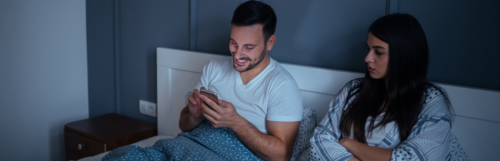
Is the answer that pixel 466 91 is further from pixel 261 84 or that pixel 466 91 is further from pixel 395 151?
pixel 261 84

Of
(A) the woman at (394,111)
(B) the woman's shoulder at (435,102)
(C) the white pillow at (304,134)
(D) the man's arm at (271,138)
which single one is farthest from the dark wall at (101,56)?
(B) the woman's shoulder at (435,102)

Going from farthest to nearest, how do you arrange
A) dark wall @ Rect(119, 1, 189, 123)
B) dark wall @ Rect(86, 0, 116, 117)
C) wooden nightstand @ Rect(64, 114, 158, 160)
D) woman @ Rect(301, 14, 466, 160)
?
dark wall @ Rect(86, 0, 116, 117) → dark wall @ Rect(119, 1, 189, 123) → wooden nightstand @ Rect(64, 114, 158, 160) → woman @ Rect(301, 14, 466, 160)

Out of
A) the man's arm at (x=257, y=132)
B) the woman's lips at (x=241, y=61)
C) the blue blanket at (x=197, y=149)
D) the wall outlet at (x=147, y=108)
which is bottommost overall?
the wall outlet at (x=147, y=108)

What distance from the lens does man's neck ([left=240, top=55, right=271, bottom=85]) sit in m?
1.62

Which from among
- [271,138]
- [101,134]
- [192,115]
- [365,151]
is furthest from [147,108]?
[365,151]

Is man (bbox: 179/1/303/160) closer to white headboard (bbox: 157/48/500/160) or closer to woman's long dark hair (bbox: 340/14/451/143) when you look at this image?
white headboard (bbox: 157/48/500/160)

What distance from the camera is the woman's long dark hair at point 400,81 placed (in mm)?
1230

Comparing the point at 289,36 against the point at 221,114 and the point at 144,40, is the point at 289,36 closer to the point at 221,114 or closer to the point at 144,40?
the point at 221,114

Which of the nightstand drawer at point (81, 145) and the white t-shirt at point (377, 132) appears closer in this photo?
the white t-shirt at point (377, 132)

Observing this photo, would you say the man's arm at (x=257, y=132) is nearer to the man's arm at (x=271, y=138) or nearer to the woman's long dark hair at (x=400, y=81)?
the man's arm at (x=271, y=138)

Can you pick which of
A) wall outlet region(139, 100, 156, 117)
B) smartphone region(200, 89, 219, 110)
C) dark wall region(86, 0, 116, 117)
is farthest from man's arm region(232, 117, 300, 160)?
dark wall region(86, 0, 116, 117)

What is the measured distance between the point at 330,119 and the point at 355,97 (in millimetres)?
130

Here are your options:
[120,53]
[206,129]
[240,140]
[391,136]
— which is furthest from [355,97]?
[120,53]

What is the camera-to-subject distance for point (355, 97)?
1.41 m
